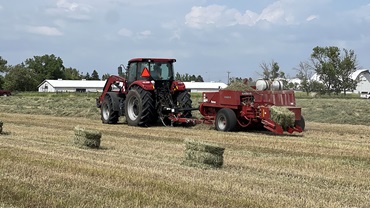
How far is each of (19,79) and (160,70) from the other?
8173 cm

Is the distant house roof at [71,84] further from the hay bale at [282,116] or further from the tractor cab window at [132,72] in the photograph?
the hay bale at [282,116]

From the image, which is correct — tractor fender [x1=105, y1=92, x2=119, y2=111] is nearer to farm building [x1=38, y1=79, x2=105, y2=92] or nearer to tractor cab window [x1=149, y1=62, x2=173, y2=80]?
tractor cab window [x1=149, y1=62, x2=173, y2=80]

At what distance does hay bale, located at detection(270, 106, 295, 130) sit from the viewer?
46.2 feet

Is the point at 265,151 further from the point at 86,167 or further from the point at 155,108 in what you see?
the point at 155,108

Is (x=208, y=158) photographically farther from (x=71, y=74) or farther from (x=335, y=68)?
(x=71, y=74)

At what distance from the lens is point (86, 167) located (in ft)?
25.5

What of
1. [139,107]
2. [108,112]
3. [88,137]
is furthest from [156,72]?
[88,137]

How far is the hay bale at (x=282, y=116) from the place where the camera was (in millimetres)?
14086

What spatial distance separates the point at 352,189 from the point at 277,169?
5.89 ft

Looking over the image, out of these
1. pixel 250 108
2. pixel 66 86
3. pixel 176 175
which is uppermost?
pixel 66 86

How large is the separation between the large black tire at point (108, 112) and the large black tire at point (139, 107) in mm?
909

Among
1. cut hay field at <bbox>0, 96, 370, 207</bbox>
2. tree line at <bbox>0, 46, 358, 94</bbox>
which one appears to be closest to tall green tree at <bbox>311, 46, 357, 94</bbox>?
tree line at <bbox>0, 46, 358, 94</bbox>

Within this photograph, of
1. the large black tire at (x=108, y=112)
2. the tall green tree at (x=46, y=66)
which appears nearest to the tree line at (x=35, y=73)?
the tall green tree at (x=46, y=66)

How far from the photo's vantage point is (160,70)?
57.2 feet
